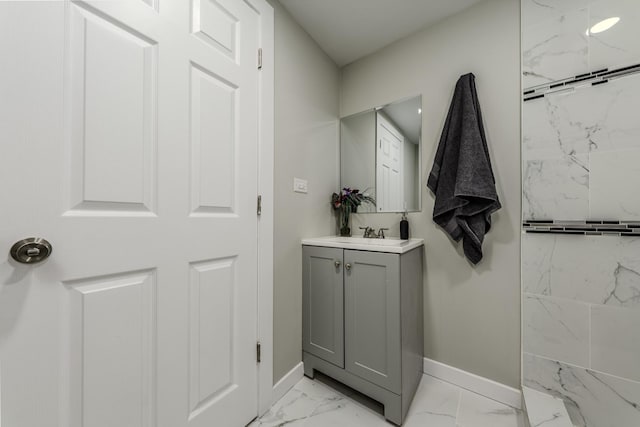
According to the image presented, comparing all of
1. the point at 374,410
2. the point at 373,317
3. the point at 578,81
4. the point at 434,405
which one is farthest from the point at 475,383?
the point at 578,81

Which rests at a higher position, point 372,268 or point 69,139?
point 69,139

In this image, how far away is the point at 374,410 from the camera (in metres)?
1.33

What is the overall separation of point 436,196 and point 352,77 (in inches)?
47.3

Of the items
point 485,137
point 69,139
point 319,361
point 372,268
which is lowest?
point 319,361

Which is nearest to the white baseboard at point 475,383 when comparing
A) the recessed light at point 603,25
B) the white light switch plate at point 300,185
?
the white light switch plate at point 300,185

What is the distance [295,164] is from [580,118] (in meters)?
1.46

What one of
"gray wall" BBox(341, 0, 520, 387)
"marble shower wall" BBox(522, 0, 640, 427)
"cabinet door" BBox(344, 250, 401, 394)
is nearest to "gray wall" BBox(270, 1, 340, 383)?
"cabinet door" BBox(344, 250, 401, 394)

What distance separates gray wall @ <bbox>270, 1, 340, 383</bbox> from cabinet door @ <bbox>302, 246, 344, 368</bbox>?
0.16 feet

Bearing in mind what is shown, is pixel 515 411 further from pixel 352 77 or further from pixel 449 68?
pixel 352 77

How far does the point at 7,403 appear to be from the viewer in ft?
2.04

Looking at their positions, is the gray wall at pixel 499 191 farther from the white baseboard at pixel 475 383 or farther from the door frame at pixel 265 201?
the door frame at pixel 265 201

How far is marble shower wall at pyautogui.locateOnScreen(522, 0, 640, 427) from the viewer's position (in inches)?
42.8

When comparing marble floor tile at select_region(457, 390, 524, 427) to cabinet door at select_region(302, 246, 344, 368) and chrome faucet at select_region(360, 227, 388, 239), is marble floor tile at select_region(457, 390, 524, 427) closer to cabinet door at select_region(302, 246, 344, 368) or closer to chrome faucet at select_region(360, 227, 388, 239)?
cabinet door at select_region(302, 246, 344, 368)

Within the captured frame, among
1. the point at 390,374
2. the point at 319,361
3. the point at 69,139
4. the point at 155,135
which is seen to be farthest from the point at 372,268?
the point at 69,139
